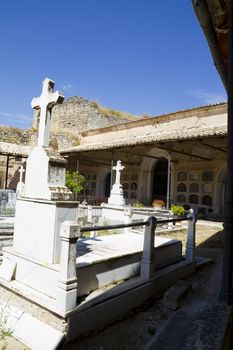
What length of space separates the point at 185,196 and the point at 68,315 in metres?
14.3

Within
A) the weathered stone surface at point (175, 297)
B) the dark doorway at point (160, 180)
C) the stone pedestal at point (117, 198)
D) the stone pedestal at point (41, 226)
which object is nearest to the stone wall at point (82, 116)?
the dark doorway at point (160, 180)

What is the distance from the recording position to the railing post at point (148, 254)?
4.02 m

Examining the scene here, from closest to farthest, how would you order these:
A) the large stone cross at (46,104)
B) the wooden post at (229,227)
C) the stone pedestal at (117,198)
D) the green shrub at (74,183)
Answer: the wooden post at (229,227) → the large stone cross at (46,104) → the stone pedestal at (117,198) → the green shrub at (74,183)

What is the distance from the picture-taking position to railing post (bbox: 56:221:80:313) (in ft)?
9.24

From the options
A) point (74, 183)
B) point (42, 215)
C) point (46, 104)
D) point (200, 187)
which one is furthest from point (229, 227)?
point (74, 183)

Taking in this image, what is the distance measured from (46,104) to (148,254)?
8.74 feet

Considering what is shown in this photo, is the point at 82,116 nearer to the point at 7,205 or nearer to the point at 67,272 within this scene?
the point at 7,205

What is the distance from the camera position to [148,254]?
4.02 meters

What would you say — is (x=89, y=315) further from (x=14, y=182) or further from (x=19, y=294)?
(x=14, y=182)

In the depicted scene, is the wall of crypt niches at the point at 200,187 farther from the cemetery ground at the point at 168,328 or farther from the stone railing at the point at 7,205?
the cemetery ground at the point at 168,328

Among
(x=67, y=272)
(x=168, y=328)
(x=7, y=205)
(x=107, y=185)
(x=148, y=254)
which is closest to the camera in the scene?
(x=168, y=328)

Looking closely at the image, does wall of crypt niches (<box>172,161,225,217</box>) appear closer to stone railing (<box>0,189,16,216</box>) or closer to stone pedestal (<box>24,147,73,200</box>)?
stone railing (<box>0,189,16,216</box>)

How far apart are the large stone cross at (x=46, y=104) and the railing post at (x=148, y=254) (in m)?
1.93

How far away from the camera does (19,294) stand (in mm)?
3279
